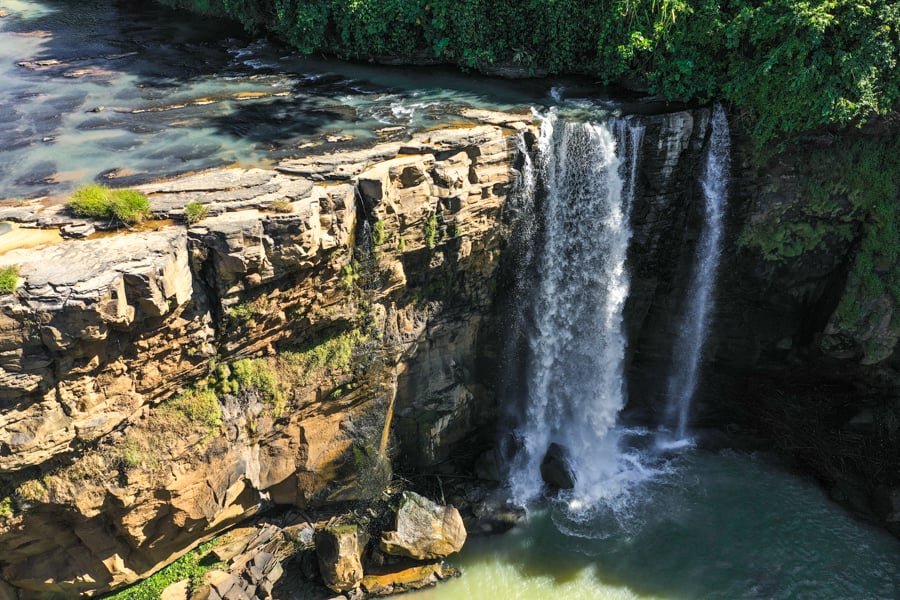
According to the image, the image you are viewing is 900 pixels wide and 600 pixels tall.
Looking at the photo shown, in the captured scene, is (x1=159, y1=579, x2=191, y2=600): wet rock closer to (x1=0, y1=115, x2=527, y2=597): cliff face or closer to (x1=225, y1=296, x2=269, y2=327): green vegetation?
(x1=0, y1=115, x2=527, y2=597): cliff face

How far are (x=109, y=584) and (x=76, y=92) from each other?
12906 millimetres

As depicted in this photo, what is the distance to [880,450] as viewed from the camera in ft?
51.5

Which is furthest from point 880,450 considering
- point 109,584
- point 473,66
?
point 109,584

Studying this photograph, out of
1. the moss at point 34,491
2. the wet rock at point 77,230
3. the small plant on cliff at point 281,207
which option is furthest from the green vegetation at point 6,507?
the small plant on cliff at point 281,207

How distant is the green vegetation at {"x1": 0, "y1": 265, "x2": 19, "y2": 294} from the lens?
9.42 metres

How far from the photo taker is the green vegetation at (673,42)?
13938 mm

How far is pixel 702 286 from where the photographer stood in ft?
53.5

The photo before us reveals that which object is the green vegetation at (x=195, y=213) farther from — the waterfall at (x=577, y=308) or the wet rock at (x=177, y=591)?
the wet rock at (x=177, y=591)

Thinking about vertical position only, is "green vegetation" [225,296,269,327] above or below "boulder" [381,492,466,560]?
above

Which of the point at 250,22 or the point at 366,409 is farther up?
the point at 250,22

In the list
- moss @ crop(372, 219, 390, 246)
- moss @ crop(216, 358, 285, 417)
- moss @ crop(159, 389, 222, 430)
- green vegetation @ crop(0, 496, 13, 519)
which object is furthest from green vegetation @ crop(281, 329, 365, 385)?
green vegetation @ crop(0, 496, 13, 519)

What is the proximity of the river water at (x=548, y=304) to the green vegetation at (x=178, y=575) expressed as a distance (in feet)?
15.2

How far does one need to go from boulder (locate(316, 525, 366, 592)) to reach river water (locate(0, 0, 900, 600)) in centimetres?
177

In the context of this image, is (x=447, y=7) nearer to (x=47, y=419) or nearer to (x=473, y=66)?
(x=473, y=66)
